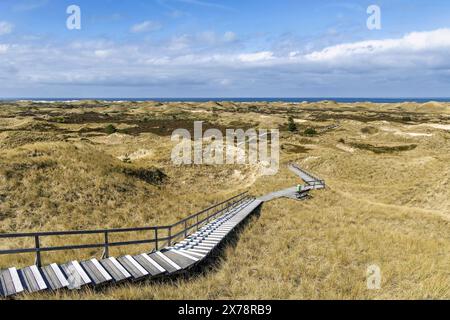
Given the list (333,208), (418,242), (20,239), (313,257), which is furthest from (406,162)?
(20,239)

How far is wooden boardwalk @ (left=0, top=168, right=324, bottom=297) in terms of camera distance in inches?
338

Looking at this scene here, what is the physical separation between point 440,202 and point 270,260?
1128 inches

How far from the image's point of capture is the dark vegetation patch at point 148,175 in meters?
35.2

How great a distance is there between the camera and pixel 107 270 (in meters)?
9.80

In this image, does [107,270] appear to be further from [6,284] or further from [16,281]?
[6,284]

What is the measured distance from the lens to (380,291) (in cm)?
985

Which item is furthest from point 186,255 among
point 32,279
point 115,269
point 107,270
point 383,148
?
point 383,148

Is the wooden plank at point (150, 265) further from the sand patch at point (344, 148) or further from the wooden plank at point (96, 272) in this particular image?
the sand patch at point (344, 148)

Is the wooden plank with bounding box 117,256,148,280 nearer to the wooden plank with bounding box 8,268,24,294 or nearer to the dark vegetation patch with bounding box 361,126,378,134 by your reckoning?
the wooden plank with bounding box 8,268,24,294

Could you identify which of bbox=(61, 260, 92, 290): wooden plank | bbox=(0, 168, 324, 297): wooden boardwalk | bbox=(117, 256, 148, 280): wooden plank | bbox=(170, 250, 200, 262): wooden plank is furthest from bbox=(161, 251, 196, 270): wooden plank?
bbox=(61, 260, 92, 290): wooden plank

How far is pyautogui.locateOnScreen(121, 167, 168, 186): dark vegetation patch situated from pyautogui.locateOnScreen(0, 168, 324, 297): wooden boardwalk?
2225 cm

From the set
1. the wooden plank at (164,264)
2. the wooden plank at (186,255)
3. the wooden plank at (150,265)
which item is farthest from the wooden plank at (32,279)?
the wooden plank at (186,255)
